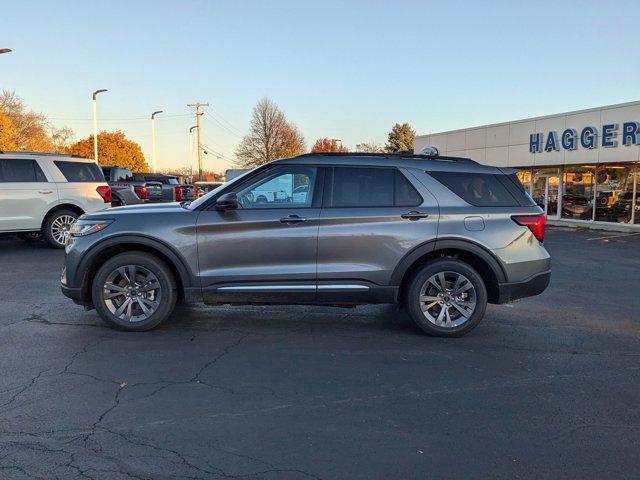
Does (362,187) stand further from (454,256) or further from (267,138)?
(267,138)

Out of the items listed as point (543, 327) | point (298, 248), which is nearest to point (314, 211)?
point (298, 248)

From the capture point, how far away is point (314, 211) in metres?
5.62

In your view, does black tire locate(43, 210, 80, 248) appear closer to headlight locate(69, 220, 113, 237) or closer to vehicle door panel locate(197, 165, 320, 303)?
headlight locate(69, 220, 113, 237)

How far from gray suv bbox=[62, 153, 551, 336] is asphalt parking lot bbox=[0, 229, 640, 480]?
41 centimetres

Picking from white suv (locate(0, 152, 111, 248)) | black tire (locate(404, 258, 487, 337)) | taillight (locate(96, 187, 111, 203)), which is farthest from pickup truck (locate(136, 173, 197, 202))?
black tire (locate(404, 258, 487, 337))

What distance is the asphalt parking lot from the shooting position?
312cm

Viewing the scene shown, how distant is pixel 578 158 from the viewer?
2230 cm

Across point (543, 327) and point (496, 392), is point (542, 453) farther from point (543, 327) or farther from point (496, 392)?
point (543, 327)

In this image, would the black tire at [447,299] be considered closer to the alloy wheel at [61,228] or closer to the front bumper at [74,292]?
the front bumper at [74,292]

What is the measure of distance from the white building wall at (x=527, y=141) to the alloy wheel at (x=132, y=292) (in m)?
19.4

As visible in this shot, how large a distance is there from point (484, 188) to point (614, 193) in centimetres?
1857

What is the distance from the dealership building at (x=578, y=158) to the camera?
20453 mm

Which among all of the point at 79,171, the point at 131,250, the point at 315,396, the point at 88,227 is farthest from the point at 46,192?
the point at 315,396

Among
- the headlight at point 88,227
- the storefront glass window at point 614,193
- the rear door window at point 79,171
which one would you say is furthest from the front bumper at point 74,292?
the storefront glass window at point 614,193
